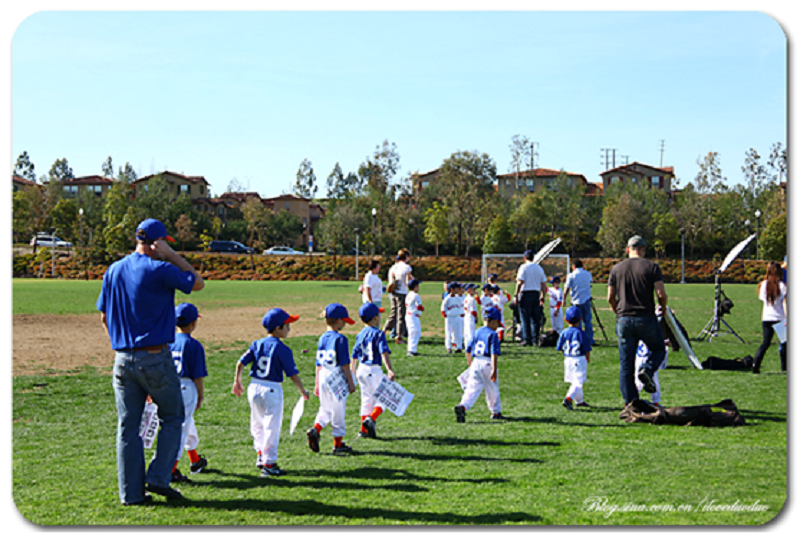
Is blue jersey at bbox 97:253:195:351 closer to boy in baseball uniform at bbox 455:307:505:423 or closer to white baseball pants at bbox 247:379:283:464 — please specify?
white baseball pants at bbox 247:379:283:464

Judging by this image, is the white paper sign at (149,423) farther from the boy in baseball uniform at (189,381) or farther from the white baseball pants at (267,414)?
the white baseball pants at (267,414)

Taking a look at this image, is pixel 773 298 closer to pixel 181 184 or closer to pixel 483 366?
pixel 483 366

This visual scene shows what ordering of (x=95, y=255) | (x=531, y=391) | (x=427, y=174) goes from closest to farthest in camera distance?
(x=531, y=391), (x=95, y=255), (x=427, y=174)

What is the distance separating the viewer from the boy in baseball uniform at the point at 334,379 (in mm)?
6391

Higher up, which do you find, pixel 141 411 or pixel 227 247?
pixel 227 247

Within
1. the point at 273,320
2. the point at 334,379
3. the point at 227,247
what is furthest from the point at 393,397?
the point at 227,247

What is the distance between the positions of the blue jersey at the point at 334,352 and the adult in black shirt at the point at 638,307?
11.1ft

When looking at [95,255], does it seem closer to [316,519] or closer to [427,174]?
[427,174]

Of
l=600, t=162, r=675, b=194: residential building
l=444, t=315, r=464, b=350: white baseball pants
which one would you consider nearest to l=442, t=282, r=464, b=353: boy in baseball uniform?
l=444, t=315, r=464, b=350: white baseball pants

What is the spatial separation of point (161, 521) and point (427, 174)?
82436 mm

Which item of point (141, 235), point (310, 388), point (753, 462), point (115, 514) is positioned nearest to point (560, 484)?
point (753, 462)

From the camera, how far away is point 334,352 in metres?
6.38

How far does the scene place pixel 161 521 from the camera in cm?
469

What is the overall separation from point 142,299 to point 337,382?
229cm
